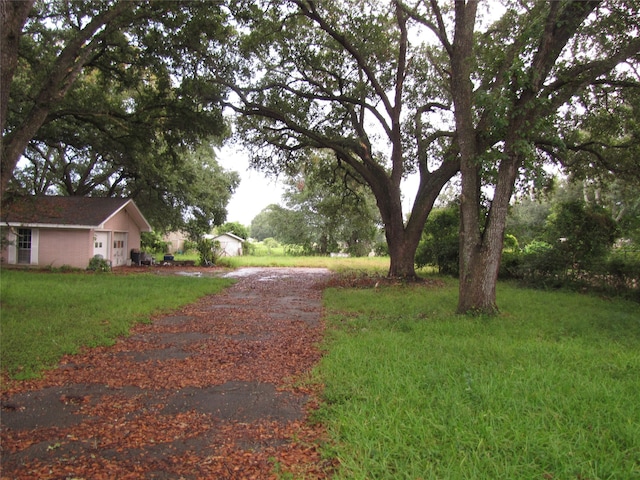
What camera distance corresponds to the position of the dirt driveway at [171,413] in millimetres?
3158

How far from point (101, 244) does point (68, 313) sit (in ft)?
49.2

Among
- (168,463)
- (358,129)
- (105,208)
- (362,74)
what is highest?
(362,74)

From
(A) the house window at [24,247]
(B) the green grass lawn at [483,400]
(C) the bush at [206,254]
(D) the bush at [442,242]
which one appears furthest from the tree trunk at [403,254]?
(A) the house window at [24,247]

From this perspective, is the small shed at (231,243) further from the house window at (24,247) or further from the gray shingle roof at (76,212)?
the house window at (24,247)

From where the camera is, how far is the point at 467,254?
350 inches

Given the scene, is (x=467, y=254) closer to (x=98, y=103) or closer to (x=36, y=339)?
(x=36, y=339)

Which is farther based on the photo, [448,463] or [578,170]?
[578,170]

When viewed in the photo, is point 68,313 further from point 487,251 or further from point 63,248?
point 63,248

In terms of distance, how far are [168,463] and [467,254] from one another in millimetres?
7289

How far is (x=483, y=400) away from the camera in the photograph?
4.01 m

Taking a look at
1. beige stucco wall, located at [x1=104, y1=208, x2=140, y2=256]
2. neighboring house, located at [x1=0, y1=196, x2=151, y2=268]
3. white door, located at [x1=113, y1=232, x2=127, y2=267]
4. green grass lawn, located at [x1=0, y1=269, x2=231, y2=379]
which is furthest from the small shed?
green grass lawn, located at [x1=0, y1=269, x2=231, y2=379]

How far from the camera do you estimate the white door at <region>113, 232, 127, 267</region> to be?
2370 centimetres

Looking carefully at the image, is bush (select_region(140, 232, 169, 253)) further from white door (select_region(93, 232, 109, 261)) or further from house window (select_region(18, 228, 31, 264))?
house window (select_region(18, 228, 31, 264))

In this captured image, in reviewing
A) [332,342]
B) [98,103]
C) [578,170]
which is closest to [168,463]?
[332,342]
